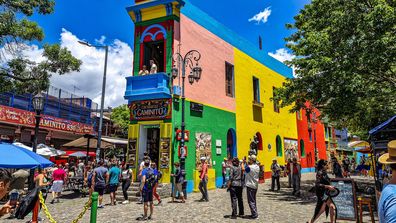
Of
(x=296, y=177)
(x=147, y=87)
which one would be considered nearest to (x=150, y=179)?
(x=147, y=87)

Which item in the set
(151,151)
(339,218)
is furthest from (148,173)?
(151,151)

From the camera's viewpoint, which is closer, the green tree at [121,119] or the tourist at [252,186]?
the tourist at [252,186]

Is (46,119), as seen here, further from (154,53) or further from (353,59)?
(353,59)

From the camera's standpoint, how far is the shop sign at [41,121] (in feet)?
61.6

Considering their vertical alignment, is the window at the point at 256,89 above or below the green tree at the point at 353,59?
above

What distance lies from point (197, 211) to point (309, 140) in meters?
24.0

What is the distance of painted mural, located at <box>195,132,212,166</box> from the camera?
14.6 metres

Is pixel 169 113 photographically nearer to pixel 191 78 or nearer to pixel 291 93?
pixel 191 78

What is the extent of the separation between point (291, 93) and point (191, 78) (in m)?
4.85

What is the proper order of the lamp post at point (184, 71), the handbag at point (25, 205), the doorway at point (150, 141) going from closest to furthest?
the handbag at point (25, 205), the lamp post at point (184, 71), the doorway at point (150, 141)

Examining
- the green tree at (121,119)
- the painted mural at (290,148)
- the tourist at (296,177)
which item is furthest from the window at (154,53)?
the green tree at (121,119)

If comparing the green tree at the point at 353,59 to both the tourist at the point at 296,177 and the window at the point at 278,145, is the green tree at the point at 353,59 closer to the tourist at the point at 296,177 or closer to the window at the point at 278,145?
the tourist at the point at 296,177

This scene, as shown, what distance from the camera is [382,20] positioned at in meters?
8.54

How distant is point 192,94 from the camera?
15.0 m
